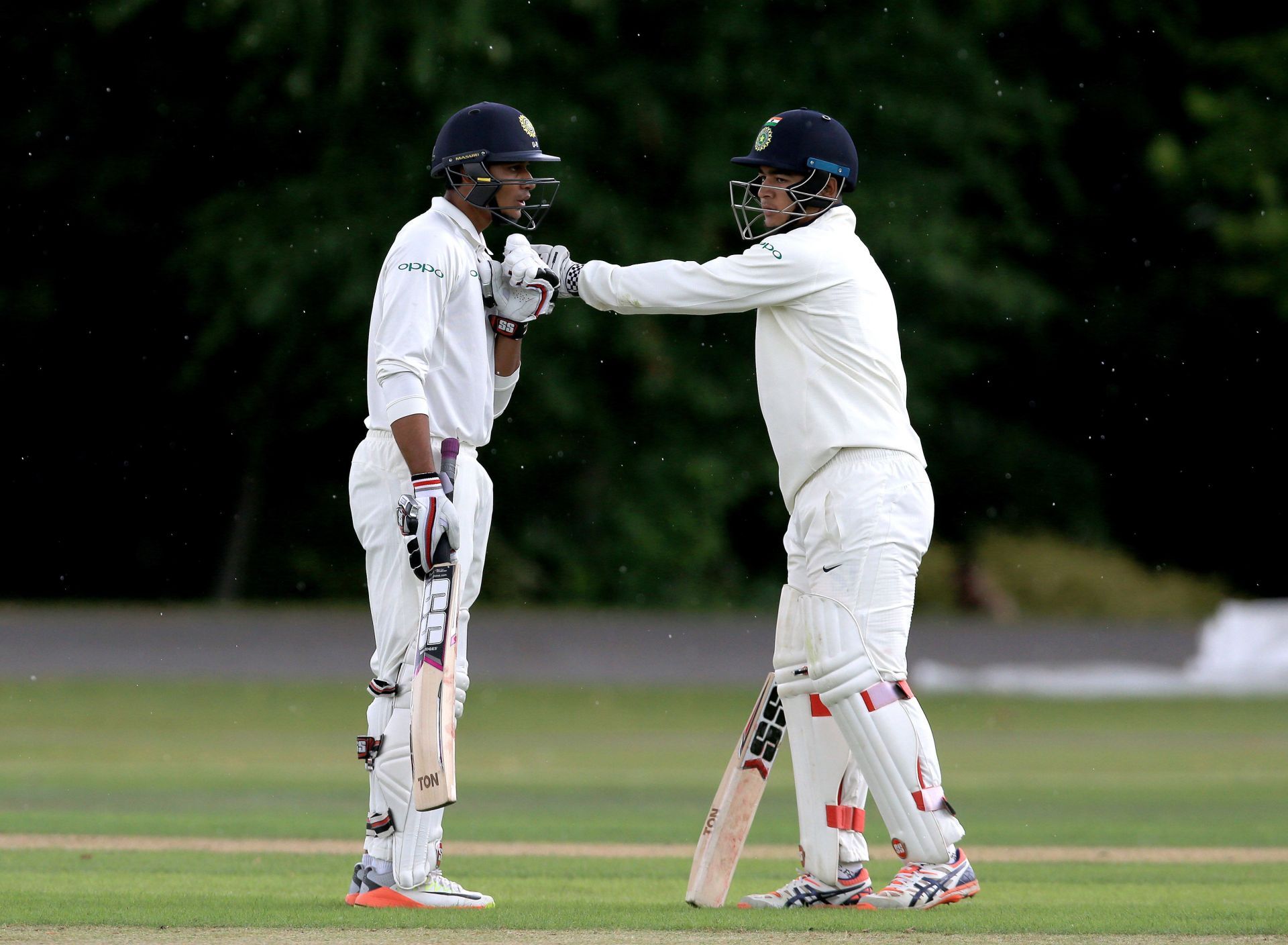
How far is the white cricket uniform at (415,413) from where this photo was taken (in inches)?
217

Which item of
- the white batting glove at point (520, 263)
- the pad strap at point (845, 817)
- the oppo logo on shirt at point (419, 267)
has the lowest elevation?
the pad strap at point (845, 817)

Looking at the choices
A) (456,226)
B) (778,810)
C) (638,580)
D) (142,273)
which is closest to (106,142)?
(142,273)

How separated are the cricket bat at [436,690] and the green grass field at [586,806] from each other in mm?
363

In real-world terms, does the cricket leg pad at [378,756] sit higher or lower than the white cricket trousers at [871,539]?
lower

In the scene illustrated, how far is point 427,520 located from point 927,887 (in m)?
1.74

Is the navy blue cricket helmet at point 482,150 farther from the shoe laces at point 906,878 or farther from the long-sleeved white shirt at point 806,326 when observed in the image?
the shoe laces at point 906,878

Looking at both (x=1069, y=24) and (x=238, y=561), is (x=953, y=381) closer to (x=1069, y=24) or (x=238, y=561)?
(x=1069, y=24)

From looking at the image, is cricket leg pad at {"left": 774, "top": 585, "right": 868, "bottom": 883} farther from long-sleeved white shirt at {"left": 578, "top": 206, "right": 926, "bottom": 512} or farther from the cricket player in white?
the cricket player in white

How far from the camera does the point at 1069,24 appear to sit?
19703mm

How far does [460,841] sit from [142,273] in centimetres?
1325

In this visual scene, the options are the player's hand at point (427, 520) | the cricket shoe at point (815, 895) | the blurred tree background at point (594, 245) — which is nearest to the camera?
the player's hand at point (427, 520)

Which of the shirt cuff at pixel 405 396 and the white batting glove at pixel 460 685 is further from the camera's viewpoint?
the white batting glove at pixel 460 685

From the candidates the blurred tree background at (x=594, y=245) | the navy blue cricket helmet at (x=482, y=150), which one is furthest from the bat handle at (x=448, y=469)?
the blurred tree background at (x=594, y=245)

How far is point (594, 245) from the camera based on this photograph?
710 inches
